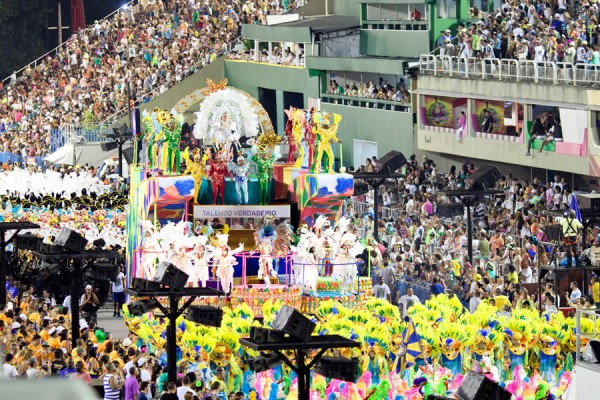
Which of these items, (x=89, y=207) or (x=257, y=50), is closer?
(x=89, y=207)

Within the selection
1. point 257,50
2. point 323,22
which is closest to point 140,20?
point 257,50

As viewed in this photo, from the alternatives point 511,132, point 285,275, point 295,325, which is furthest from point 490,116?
point 295,325

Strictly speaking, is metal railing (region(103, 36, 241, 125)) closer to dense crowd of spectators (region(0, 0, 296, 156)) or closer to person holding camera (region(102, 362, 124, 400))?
dense crowd of spectators (region(0, 0, 296, 156))

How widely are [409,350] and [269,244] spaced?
6.43 metres

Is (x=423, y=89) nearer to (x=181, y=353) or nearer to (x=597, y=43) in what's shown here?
(x=597, y=43)

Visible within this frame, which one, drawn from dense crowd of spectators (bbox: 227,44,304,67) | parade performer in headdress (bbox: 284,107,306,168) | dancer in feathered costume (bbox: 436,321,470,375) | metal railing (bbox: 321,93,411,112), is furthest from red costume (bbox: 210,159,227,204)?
dense crowd of spectators (bbox: 227,44,304,67)

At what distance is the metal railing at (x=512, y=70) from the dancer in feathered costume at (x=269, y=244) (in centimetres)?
946

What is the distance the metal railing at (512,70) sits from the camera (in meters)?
31.6

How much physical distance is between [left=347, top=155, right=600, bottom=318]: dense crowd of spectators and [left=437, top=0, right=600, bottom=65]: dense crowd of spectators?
2.84 metres

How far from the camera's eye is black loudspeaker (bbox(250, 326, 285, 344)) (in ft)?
40.9

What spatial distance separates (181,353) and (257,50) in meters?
34.2

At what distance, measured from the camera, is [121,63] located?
185ft

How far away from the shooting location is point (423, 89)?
4066cm

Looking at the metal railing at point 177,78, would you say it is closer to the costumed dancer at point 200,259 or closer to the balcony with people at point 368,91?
the balcony with people at point 368,91
